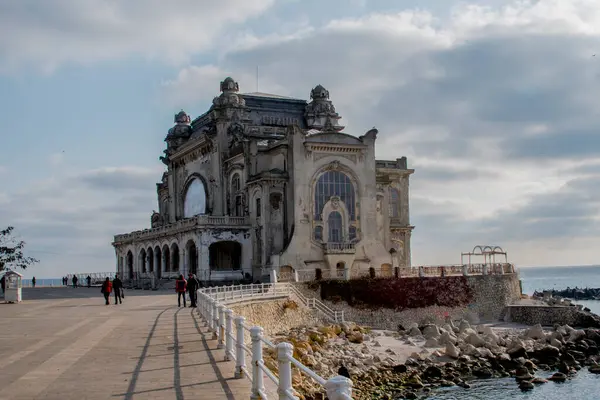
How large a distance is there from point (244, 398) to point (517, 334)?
41.1 m

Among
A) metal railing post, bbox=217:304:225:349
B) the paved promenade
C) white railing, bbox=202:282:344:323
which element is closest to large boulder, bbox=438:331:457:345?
white railing, bbox=202:282:344:323

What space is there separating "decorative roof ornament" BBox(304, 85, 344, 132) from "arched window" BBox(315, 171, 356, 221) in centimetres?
1020

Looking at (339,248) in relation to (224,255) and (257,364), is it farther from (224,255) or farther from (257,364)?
(257,364)

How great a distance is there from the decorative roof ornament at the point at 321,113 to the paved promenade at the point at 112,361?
45778 mm

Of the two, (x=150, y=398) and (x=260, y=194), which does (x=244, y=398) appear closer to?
(x=150, y=398)

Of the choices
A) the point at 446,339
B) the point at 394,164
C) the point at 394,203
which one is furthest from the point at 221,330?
the point at 394,164

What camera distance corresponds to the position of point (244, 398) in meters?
12.8

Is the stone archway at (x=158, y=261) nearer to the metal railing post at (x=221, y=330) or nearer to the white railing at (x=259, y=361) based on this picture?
the white railing at (x=259, y=361)

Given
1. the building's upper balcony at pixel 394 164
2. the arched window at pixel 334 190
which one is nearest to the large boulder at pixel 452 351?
the arched window at pixel 334 190

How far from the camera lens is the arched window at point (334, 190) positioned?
62.2 metres

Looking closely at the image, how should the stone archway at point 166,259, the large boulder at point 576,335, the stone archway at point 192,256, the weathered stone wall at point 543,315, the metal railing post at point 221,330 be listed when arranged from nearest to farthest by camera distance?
the metal railing post at point 221,330
the large boulder at point 576,335
the weathered stone wall at point 543,315
the stone archway at point 192,256
the stone archway at point 166,259

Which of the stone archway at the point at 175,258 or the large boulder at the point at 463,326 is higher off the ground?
the stone archway at the point at 175,258

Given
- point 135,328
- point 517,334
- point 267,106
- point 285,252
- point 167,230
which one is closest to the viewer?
point 135,328

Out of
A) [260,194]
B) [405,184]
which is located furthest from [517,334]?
[405,184]
